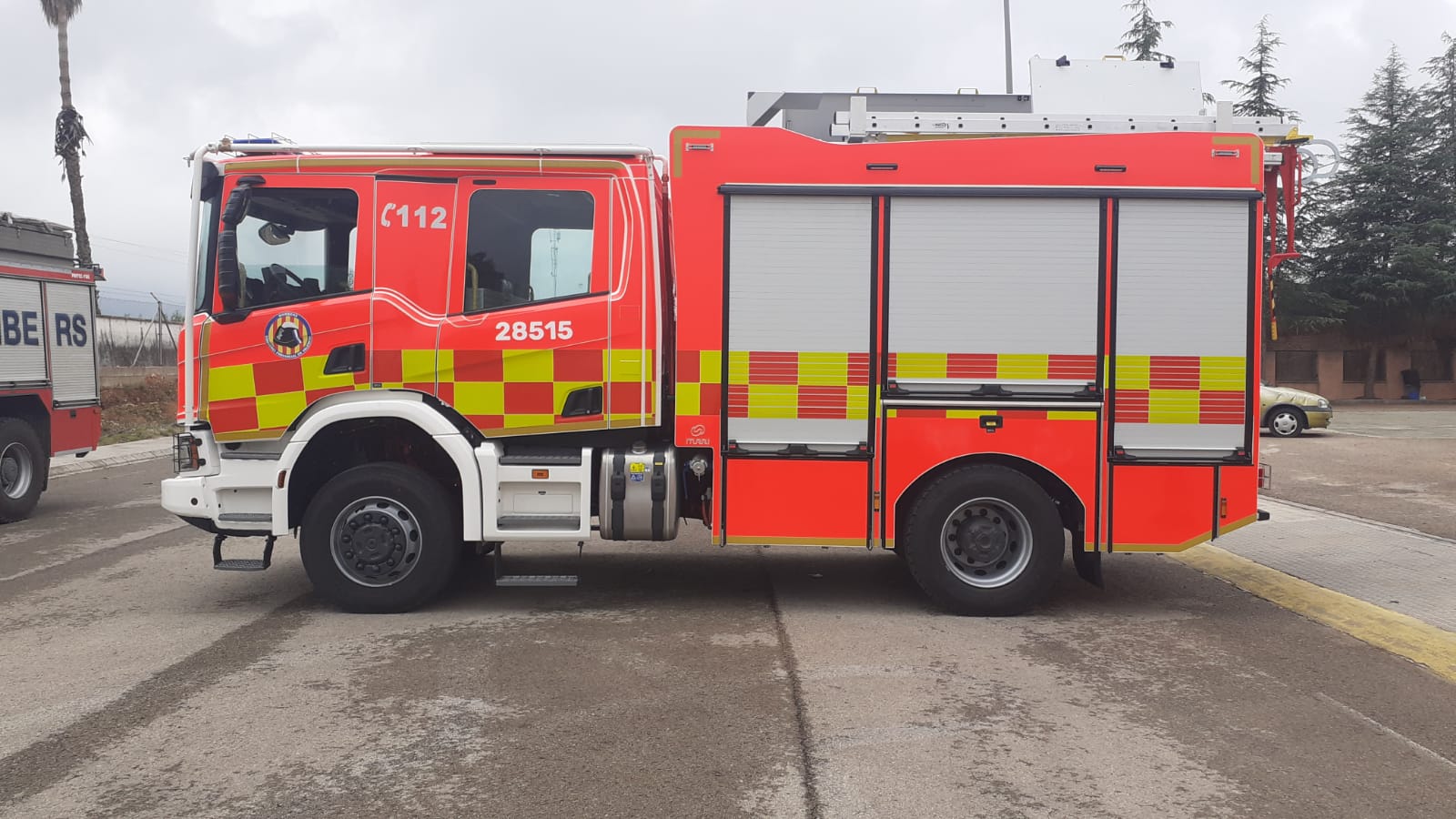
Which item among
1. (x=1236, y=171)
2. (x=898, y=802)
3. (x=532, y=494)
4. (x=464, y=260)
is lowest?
(x=898, y=802)

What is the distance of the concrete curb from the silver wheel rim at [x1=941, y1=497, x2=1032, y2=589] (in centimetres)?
1388

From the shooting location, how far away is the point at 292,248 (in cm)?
639

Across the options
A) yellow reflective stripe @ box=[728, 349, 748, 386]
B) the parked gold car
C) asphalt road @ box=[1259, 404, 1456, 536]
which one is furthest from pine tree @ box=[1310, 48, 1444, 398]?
yellow reflective stripe @ box=[728, 349, 748, 386]

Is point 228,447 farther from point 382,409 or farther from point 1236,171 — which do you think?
point 1236,171

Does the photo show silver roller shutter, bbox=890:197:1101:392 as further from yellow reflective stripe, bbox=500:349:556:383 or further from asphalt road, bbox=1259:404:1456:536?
asphalt road, bbox=1259:404:1456:536

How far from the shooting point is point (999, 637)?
607 centimetres

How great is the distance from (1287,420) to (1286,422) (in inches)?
2.2

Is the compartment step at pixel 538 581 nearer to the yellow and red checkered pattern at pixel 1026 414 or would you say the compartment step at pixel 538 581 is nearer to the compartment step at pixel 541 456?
the compartment step at pixel 541 456

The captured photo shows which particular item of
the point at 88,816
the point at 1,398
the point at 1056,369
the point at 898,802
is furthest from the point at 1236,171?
the point at 1,398

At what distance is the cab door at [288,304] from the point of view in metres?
6.36

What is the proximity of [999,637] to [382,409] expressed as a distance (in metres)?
3.87

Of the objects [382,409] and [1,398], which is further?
[1,398]

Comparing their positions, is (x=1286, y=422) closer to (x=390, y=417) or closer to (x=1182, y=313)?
(x=1182, y=313)

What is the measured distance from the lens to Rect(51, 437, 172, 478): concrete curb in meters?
15.8
